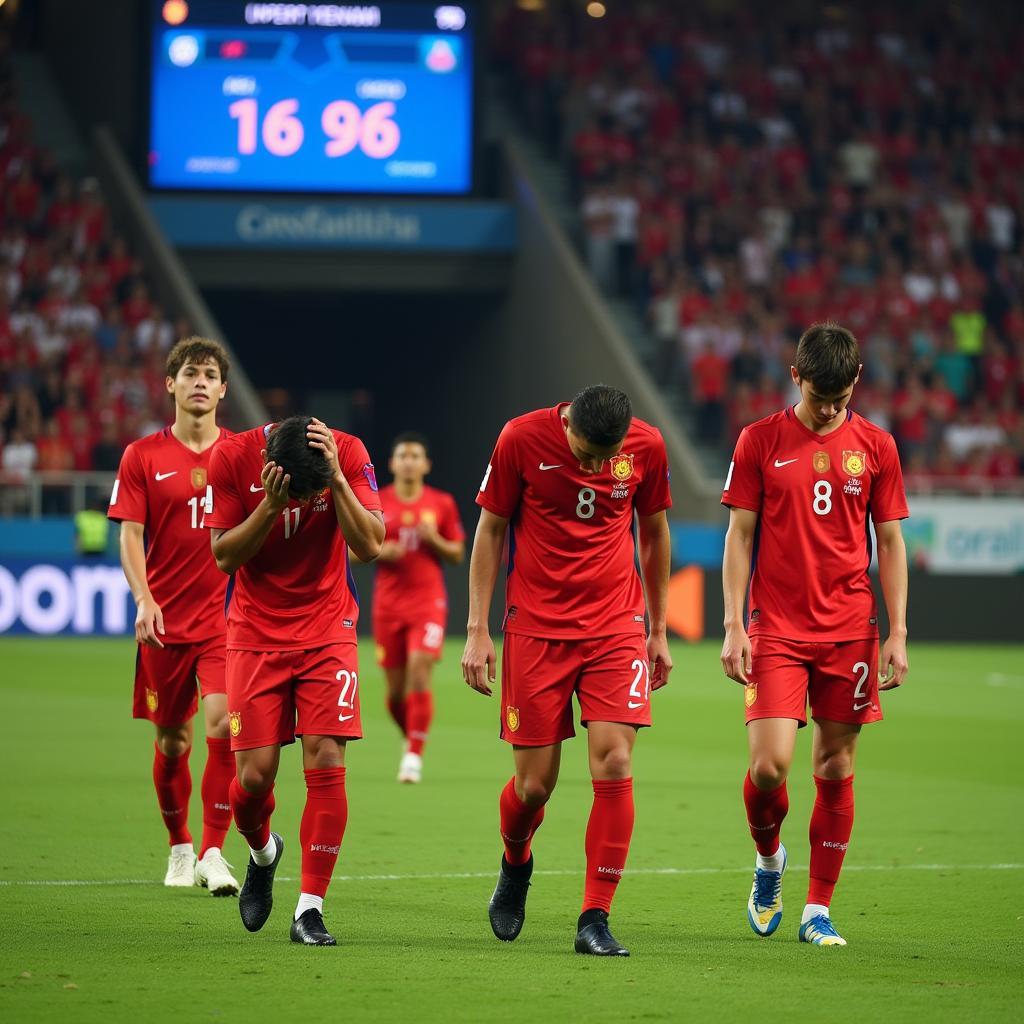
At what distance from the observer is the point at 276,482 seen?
705 cm

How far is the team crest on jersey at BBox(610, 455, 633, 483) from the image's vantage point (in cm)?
748

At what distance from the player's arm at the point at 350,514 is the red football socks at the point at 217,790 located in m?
1.77

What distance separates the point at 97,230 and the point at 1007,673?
51.6ft

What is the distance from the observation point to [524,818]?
24.8 ft

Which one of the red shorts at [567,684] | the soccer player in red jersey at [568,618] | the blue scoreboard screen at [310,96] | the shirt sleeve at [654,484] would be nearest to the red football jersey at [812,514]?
the shirt sleeve at [654,484]

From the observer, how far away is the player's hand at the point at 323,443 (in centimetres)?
708

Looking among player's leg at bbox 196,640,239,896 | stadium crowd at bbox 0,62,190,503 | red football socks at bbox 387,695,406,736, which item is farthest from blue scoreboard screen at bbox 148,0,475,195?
player's leg at bbox 196,640,239,896

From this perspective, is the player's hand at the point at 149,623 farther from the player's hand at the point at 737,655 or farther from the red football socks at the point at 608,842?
the player's hand at the point at 737,655

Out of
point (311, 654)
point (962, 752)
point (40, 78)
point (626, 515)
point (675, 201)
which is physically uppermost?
point (40, 78)

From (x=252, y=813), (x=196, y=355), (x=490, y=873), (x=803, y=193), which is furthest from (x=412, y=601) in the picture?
(x=803, y=193)

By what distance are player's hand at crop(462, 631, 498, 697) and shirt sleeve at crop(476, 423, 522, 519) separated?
1.60 feet

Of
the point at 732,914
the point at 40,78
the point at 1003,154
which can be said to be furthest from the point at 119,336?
the point at 732,914

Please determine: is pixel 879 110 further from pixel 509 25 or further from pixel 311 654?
pixel 311 654

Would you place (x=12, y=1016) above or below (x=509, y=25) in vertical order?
below
